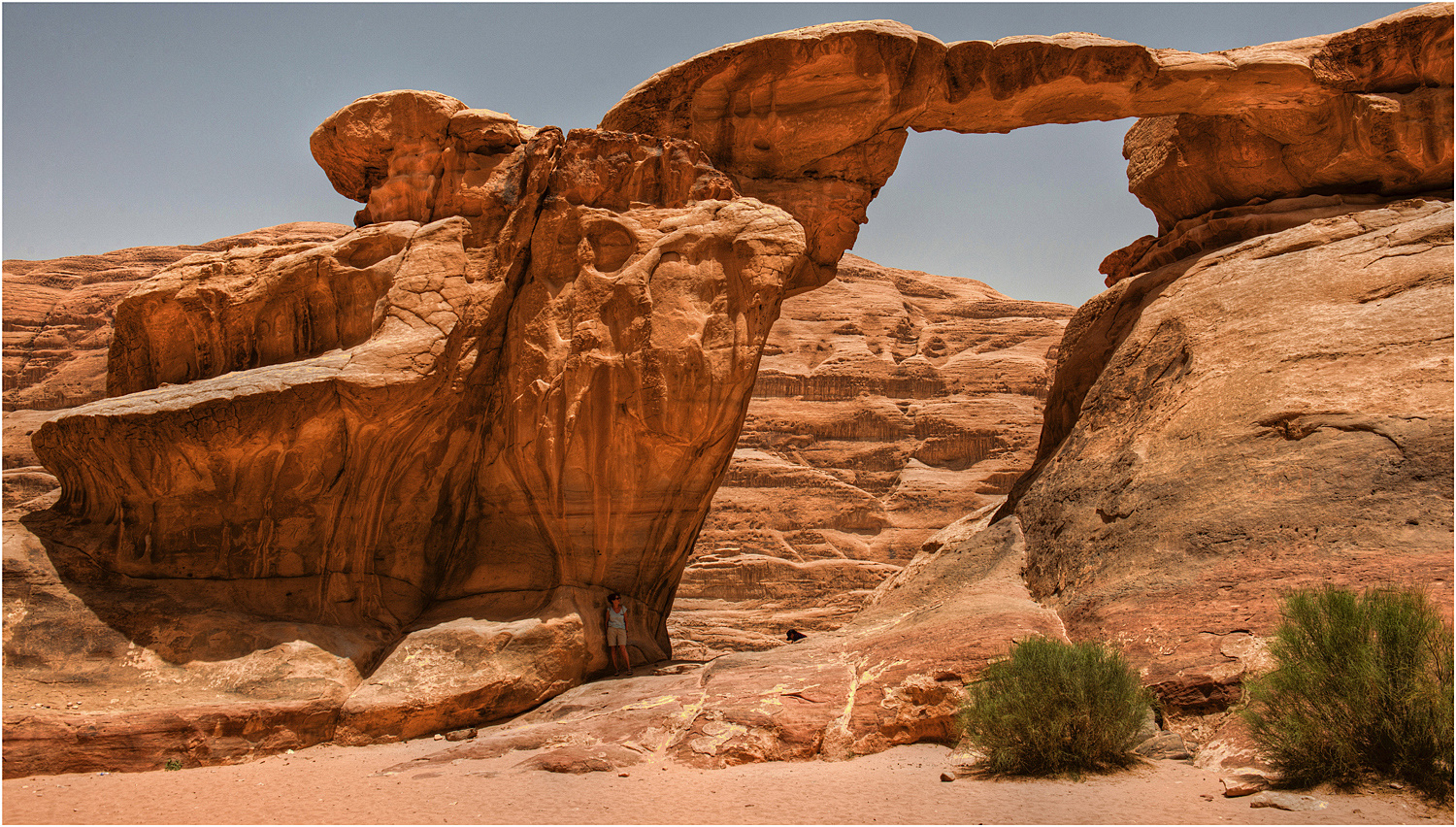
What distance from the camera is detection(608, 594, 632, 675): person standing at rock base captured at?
1017cm

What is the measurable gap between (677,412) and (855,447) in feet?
75.0

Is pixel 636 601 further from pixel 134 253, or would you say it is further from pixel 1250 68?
pixel 134 253

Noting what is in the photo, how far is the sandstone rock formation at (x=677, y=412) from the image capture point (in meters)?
8.02

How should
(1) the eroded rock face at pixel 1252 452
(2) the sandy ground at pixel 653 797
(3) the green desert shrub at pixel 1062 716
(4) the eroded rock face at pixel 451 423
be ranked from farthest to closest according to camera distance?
(4) the eroded rock face at pixel 451 423 → (1) the eroded rock face at pixel 1252 452 → (3) the green desert shrub at pixel 1062 716 → (2) the sandy ground at pixel 653 797

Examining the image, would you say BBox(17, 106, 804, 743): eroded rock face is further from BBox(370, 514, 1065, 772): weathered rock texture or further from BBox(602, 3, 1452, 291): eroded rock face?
BBox(602, 3, 1452, 291): eroded rock face

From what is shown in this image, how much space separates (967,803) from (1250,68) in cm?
959

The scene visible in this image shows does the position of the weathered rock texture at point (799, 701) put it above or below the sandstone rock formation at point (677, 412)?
below

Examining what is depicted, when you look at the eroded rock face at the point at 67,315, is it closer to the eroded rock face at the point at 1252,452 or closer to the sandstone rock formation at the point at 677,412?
the sandstone rock formation at the point at 677,412

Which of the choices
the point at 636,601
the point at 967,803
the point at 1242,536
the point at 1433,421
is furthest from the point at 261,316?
the point at 1433,421

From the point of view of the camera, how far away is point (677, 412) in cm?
1012

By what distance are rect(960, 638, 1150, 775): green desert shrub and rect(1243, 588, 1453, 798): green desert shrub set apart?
2.57 feet

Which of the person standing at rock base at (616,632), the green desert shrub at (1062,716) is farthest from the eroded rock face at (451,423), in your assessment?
the green desert shrub at (1062,716)

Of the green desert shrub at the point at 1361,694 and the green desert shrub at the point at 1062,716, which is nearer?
the green desert shrub at the point at 1361,694

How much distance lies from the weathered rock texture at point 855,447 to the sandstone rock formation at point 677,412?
47.8ft
